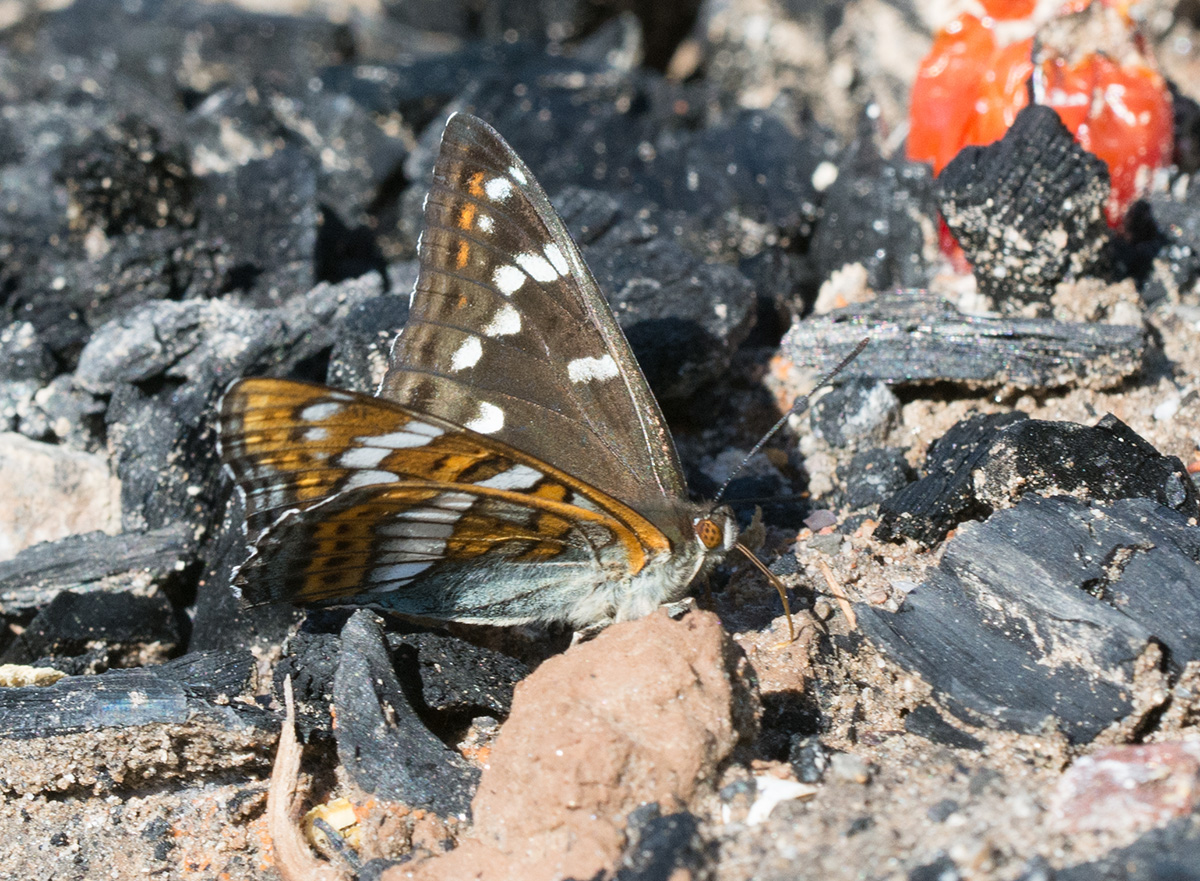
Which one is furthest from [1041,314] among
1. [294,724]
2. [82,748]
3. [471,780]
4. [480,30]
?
[480,30]

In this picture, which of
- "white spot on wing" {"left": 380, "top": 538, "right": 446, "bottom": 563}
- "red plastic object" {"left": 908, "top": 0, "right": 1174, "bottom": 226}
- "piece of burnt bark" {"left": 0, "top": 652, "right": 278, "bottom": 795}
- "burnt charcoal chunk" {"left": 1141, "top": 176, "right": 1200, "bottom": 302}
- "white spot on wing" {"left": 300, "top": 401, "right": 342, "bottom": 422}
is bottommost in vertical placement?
"piece of burnt bark" {"left": 0, "top": 652, "right": 278, "bottom": 795}

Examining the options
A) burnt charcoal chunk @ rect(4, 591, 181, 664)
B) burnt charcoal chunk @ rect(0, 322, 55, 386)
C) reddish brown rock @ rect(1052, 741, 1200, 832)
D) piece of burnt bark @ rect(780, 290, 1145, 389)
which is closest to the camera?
reddish brown rock @ rect(1052, 741, 1200, 832)

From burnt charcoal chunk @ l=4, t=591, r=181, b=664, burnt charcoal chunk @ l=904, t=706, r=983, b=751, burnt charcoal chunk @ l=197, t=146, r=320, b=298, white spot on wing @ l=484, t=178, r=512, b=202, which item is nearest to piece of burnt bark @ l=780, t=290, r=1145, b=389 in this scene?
white spot on wing @ l=484, t=178, r=512, b=202

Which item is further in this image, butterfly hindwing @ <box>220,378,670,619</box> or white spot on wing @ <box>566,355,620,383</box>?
white spot on wing @ <box>566,355,620,383</box>

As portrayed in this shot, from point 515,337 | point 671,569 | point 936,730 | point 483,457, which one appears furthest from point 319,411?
point 936,730

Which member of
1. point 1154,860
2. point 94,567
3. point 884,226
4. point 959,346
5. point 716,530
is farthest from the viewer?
point 884,226

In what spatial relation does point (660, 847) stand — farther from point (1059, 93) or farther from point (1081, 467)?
point (1059, 93)

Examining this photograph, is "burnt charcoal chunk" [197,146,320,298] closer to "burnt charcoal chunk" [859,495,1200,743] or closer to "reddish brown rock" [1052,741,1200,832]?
"burnt charcoal chunk" [859,495,1200,743]
